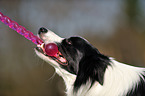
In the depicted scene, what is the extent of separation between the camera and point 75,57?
167 cm

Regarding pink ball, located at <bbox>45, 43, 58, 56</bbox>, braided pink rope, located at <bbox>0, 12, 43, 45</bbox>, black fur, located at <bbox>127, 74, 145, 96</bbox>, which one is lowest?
black fur, located at <bbox>127, 74, 145, 96</bbox>

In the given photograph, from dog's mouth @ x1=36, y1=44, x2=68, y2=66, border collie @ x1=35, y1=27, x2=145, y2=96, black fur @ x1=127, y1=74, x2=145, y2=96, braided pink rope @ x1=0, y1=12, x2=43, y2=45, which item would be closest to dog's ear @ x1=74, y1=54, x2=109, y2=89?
border collie @ x1=35, y1=27, x2=145, y2=96

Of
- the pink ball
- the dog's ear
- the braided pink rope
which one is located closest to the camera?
the dog's ear

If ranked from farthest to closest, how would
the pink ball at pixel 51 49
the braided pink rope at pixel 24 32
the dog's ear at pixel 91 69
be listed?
the braided pink rope at pixel 24 32, the pink ball at pixel 51 49, the dog's ear at pixel 91 69

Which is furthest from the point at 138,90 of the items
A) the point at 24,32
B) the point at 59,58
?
the point at 24,32

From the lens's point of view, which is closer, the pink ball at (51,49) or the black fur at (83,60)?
the black fur at (83,60)

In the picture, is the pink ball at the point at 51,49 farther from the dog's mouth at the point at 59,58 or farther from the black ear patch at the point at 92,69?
the black ear patch at the point at 92,69

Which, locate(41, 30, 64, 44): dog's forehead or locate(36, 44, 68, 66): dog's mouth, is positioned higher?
locate(41, 30, 64, 44): dog's forehead

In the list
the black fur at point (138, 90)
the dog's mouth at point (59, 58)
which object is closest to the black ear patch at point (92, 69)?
the dog's mouth at point (59, 58)

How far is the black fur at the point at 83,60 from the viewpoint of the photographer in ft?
4.94

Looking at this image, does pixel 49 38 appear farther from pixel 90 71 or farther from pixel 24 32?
pixel 90 71

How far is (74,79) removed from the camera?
1677 mm

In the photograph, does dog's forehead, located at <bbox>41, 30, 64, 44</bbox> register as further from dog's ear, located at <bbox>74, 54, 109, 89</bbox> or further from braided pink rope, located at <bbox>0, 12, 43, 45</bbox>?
dog's ear, located at <bbox>74, 54, 109, 89</bbox>

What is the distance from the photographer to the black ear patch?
1.48 metres
